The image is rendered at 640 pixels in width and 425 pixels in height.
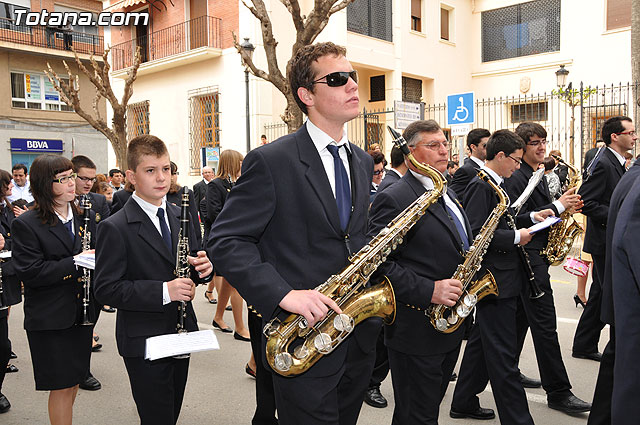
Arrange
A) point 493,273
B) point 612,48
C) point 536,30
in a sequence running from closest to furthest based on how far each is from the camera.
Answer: point 493,273 → point 612,48 → point 536,30

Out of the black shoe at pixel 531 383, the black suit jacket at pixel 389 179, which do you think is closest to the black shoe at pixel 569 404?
the black shoe at pixel 531 383

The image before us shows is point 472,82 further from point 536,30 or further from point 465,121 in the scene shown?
point 465,121

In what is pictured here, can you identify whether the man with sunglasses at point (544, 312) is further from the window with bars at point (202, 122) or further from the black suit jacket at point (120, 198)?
the window with bars at point (202, 122)

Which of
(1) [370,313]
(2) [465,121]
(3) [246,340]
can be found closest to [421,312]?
(1) [370,313]

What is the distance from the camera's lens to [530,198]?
4703 mm

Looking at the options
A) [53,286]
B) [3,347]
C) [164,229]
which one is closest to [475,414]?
[164,229]

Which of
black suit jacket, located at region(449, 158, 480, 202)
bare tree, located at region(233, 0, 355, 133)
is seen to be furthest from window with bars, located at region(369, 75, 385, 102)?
black suit jacket, located at region(449, 158, 480, 202)

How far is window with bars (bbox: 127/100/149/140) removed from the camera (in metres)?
22.7

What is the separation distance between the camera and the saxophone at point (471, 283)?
3148 millimetres

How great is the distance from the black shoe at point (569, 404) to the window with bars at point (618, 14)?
20299 millimetres

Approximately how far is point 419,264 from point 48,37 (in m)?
30.7

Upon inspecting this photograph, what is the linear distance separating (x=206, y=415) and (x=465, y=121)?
7.47m

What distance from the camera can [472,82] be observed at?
82.1 ft

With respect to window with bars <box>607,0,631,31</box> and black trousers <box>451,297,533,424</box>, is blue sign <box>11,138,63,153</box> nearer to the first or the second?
window with bars <box>607,0,631,31</box>
